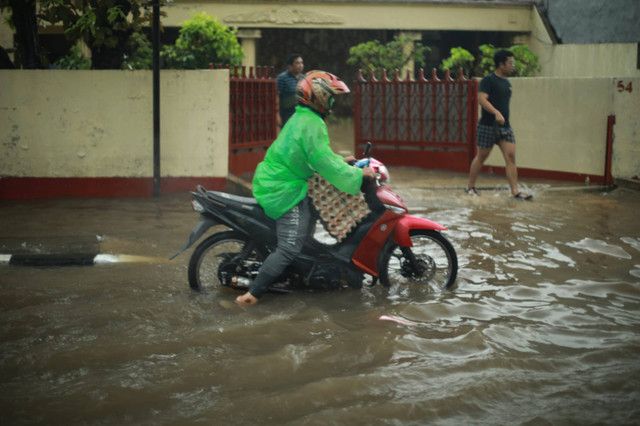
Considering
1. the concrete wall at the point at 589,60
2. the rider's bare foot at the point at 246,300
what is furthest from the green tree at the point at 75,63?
the concrete wall at the point at 589,60

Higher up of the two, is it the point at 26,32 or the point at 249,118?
the point at 26,32

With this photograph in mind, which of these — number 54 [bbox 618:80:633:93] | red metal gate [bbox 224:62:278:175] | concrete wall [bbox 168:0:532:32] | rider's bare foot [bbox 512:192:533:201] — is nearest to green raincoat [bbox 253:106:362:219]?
rider's bare foot [bbox 512:192:533:201]

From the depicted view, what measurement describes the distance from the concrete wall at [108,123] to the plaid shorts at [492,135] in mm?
3318

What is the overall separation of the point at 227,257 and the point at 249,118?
20.5 feet

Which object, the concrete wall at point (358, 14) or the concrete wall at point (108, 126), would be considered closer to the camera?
the concrete wall at point (108, 126)

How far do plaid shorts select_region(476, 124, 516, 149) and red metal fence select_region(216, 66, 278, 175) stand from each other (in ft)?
11.7

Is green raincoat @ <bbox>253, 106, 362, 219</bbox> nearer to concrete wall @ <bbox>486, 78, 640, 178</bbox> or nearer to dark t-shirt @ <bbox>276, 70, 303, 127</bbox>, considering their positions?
dark t-shirt @ <bbox>276, 70, 303, 127</bbox>

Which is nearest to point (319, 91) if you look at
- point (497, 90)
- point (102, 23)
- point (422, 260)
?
point (422, 260)

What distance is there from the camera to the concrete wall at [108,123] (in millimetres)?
9891

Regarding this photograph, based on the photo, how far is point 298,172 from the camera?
5.53 meters

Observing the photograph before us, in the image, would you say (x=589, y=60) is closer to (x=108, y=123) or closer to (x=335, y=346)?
(x=108, y=123)

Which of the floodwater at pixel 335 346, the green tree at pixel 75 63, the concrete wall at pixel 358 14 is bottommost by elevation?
the floodwater at pixel 335 346

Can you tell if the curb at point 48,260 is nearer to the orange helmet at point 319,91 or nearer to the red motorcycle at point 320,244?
the red motorcycle at point 320,244

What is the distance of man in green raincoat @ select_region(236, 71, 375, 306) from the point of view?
17.7 feet
